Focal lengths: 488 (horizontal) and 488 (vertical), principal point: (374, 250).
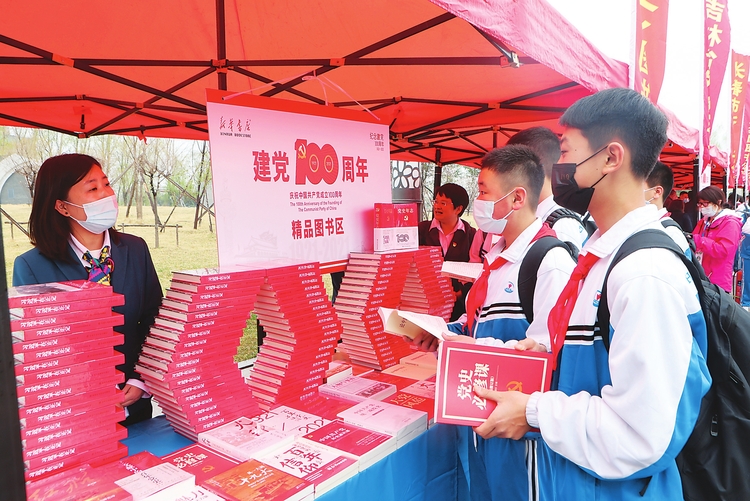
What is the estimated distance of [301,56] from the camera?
9.80 ft

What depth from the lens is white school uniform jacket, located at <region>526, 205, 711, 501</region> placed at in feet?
3.58

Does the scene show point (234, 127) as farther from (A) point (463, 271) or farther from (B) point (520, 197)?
(A) point (463, 271)

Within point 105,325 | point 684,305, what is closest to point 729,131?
point 684,305

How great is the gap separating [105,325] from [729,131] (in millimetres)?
8050

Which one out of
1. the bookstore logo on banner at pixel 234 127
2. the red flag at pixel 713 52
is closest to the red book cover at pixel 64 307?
the bookstore logo on banner at pixel 234 127

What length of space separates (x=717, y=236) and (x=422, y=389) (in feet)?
18.7

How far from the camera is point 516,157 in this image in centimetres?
211

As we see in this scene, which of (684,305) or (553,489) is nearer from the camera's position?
(684,305)

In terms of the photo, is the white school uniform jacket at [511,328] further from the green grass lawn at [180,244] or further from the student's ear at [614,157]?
the green grass lawn at [180,244]

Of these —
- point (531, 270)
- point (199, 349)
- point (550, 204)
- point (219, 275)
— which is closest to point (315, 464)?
point (199, 349)

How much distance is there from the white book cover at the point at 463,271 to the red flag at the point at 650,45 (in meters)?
1.37

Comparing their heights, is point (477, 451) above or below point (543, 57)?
below

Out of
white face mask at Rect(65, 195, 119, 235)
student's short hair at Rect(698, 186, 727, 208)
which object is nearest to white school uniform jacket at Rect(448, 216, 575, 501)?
white face mask at Rect(65, 195, 119, 235)

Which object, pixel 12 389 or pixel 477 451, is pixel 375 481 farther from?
pixel 12 389
